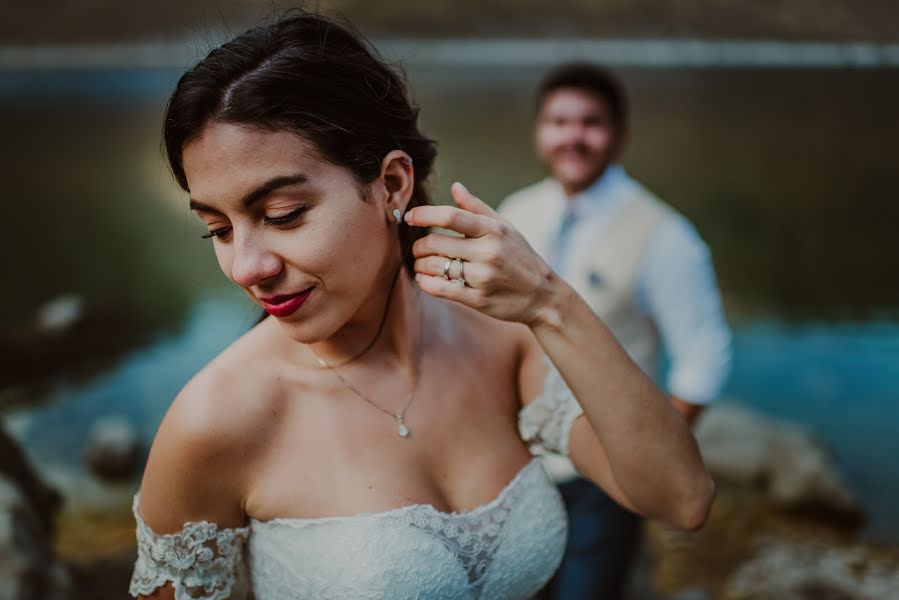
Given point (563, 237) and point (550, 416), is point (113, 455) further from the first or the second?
point (550, 416)

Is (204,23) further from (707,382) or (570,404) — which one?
(707,382)

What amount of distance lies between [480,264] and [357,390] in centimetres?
38

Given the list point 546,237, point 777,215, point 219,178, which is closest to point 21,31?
point 777,215

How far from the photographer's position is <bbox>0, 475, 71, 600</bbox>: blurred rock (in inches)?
86.3

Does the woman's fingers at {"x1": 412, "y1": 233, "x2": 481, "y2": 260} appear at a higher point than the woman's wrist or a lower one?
higher

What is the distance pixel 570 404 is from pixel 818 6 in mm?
12269

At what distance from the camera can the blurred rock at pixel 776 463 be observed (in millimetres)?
4191

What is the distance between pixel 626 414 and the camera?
1059 mm

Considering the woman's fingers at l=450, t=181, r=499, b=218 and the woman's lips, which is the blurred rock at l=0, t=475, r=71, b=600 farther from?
the woman's fingers at l=450, t=181, r=499, b=218

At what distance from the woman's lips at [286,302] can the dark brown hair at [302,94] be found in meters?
0.17

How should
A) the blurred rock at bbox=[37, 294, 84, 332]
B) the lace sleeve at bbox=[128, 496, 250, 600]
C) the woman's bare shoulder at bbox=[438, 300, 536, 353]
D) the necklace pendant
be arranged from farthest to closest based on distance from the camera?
the blurred rock at bbox=[37, 294, 84, 332]
the woman's bare shoulder at bbox=[438, 300, 536, 353]
the necklace pendant
the lace sleeve at bbox=[128, 496, 250, 600]

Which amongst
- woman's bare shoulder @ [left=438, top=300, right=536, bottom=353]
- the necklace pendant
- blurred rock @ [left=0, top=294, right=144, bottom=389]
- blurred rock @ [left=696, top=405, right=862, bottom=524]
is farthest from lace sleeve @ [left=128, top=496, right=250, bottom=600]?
blurred rock @ [left=0, top=294, right=144, bottom=389]

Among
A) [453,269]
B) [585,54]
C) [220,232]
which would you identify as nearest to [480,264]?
[453,269]

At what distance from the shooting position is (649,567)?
3693 mm
